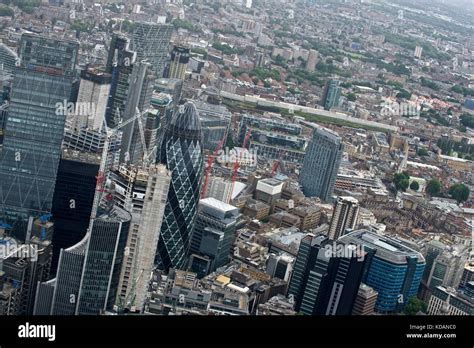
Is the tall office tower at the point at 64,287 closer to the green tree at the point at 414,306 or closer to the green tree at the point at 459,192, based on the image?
the green tree at the point at 414,306

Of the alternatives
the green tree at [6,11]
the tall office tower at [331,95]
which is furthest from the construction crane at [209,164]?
the green tree at [6,11]

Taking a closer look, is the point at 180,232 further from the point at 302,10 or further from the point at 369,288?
the point at 302,10

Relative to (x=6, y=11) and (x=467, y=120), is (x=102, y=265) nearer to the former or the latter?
(x=6, y=11)

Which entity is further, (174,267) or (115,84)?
(115,84)

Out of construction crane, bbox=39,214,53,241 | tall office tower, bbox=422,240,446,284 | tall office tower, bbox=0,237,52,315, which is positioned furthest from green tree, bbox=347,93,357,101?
tall office tower, bbox=0,237,52,315
